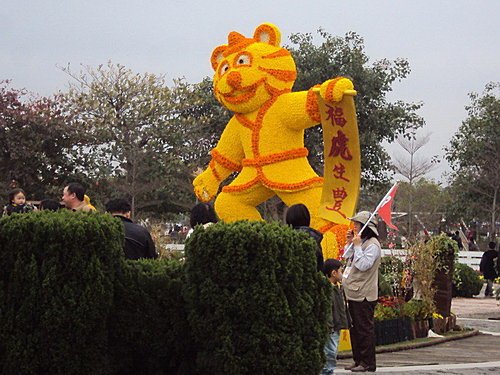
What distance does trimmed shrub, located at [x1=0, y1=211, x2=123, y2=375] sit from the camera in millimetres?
5125

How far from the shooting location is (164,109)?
97.6 feet

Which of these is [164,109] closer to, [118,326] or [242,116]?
[242,116]

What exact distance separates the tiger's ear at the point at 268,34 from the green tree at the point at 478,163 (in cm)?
2255

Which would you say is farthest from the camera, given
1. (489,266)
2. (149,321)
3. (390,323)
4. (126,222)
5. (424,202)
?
(424,202)

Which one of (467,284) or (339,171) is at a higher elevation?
(339,171)

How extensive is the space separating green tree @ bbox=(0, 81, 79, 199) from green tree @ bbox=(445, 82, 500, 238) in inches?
623

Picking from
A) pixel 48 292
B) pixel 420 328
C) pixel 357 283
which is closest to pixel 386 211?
pixel 357 283

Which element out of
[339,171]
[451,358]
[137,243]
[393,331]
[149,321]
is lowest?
[451,358]

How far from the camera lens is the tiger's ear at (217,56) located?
13.8 metres

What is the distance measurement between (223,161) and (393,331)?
172 inches

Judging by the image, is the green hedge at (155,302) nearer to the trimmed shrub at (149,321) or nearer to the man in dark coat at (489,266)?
the trimmed shrub at (149,321)

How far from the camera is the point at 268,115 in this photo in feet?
43.6

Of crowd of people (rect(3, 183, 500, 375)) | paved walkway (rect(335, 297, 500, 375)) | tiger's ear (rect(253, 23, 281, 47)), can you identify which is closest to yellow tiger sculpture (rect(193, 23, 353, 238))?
tiger's ear (rect(253, 23, 281, 47))

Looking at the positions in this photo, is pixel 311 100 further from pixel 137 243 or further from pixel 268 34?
pixel 137 243
